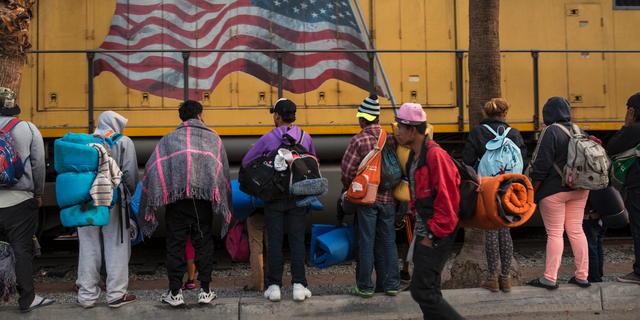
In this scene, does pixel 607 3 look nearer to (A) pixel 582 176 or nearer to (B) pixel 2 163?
(A) pixel 582 176

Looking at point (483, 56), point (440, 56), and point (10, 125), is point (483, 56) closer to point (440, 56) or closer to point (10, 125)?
point (440, 56)

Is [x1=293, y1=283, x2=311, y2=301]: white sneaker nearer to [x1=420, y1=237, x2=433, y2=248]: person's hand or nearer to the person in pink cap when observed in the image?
the person in pink cap

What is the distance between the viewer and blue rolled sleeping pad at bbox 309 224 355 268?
361cm

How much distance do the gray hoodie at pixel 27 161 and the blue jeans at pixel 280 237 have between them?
1.81 m

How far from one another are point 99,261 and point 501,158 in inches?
132

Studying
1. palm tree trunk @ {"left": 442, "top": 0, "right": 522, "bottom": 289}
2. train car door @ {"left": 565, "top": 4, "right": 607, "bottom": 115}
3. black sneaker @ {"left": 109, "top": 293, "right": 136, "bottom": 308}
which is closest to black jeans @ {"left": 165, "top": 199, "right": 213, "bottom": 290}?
black sneaker @ {"left": 109, "top": 293, "right": 136, "bottom": 308}

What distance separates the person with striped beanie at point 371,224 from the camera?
3357mm

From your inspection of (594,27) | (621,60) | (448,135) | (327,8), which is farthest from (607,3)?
(327,8)

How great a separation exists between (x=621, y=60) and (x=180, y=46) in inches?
249

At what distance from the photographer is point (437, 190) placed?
2461 mm

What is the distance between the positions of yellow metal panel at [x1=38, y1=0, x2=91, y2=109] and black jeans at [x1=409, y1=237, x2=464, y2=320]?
4856mm

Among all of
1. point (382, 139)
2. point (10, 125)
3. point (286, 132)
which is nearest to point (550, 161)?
point (382, 139)

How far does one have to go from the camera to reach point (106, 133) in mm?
3465

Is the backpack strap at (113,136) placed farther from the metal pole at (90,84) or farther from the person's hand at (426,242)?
the person's hand at (426,242)
